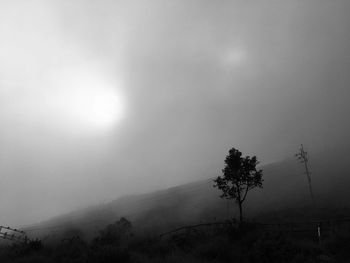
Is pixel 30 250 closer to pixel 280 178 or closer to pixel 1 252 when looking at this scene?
pixel 1 252

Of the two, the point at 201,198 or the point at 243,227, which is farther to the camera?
the point at 201,198

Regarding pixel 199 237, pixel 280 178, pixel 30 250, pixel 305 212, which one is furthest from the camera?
pixel 280 178

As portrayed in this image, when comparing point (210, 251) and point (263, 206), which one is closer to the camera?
point (210, 251)

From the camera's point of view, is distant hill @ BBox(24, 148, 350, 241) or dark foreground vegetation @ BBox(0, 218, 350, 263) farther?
distant hill @ BBox(24, 148, 350, 241)

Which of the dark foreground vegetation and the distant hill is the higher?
the distant hill

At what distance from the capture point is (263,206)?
73.9 meters

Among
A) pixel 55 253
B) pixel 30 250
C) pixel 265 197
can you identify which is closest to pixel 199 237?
pixel 55 253

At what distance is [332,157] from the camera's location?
5153 inches

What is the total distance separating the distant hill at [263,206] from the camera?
186 ft

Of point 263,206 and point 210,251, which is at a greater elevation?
point 263,206

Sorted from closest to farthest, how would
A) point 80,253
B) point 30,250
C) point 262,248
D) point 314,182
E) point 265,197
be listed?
point 262,248
point 80,253
point 30,250
point 265,197
point 314,182

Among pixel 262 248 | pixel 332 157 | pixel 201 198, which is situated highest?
pixel 332 157

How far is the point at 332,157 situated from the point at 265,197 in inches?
2444

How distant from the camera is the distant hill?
56.7 m
